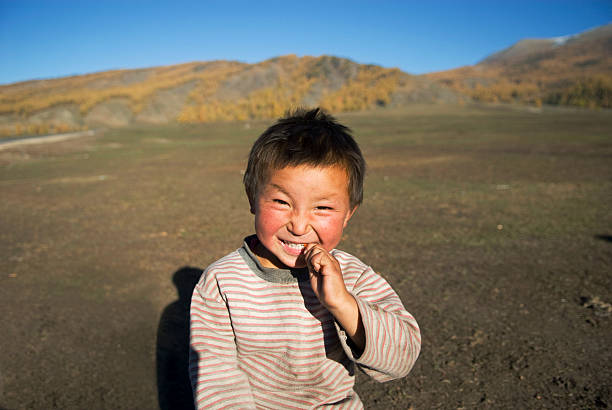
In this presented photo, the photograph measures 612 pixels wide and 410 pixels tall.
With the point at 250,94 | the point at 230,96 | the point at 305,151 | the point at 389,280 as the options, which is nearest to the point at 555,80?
the point at 250,94

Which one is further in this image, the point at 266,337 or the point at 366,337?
the point at 266,337

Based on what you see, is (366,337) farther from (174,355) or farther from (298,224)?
(174,355)

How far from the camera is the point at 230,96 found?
63.7m

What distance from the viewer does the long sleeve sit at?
4.22ft

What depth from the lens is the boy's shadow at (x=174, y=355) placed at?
2.72m

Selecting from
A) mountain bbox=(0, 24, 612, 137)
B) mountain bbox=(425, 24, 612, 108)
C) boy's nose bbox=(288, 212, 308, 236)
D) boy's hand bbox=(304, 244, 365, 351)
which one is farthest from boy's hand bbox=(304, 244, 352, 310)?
mountain bbox=(425, 24, 612, 108)

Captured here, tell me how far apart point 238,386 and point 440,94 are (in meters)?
62.5

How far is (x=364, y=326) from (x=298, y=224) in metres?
0.35

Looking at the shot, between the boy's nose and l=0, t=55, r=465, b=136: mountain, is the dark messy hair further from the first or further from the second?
l=0, t=55, r=465, b=136: mountain

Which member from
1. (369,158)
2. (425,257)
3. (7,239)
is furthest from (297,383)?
(369,158)

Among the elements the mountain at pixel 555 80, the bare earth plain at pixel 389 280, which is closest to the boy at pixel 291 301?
the bare earth plain at pixel 389 280

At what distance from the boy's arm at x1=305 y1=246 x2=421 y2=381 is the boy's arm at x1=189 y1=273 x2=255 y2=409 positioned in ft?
1.19

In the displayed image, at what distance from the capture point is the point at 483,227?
254 inches

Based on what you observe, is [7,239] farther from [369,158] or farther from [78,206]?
[369,158]
